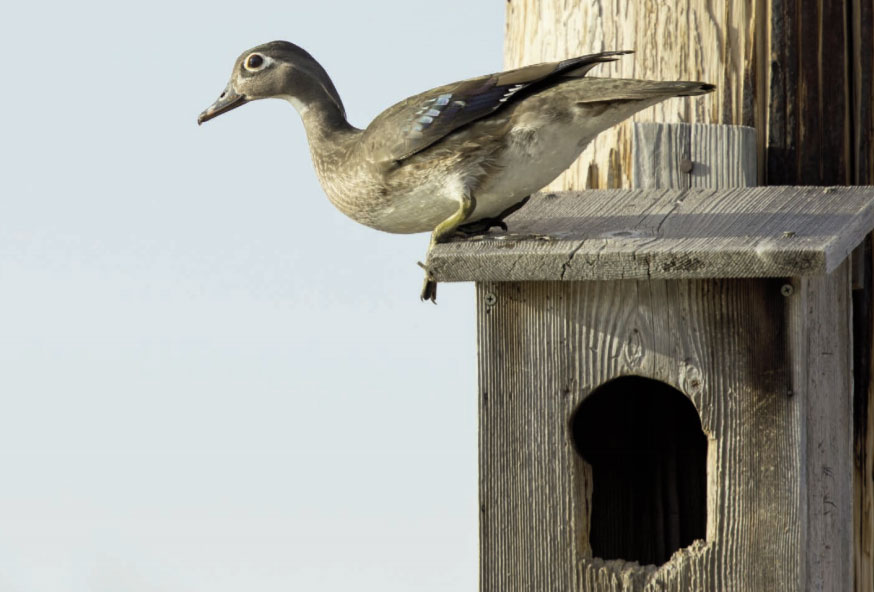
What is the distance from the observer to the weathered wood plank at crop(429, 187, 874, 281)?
3.20 metres

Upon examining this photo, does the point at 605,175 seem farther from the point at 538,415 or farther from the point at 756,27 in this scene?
the point at 538,415

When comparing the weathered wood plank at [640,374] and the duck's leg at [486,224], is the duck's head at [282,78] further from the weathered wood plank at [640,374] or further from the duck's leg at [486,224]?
the weathered wood plank at [640,374]

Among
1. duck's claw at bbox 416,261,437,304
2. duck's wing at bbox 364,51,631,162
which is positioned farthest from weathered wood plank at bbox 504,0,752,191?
duck's claw at bbox 416,261,437,304

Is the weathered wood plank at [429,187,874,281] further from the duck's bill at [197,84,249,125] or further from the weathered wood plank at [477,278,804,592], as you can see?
the duck's bill at [197,84,249,125]

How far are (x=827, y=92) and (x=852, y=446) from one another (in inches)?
41.3

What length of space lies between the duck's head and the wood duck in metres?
0.36

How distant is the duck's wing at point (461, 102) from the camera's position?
356cm

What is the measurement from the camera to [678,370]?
11.1ft

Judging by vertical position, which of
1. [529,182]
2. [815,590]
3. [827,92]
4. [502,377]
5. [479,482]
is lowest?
[815,590]

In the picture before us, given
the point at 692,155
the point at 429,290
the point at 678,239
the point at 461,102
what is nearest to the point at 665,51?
the point at 692,155

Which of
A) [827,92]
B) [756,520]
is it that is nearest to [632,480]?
[756,520]

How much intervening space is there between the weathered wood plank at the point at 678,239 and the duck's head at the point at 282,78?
71cm

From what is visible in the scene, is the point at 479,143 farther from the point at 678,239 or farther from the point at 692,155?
the point at 692,155

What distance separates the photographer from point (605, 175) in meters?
4.26
